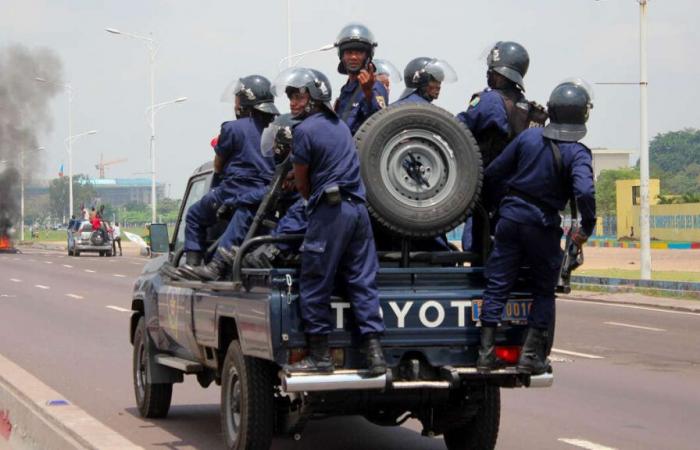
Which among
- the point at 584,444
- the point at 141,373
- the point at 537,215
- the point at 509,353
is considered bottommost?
the point at 584,444

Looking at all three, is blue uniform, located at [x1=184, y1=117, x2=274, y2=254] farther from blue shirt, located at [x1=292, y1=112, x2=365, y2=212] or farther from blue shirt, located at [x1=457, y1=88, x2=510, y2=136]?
blue shirt, located at [x1=292, y1=112, x2=365, y2=212]

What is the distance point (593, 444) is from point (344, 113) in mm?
2763

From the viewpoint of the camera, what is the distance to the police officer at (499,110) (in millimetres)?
8352

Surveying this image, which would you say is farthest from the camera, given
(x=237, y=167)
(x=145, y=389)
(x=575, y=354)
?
(x=575, y=354)

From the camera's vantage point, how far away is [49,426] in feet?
23.8

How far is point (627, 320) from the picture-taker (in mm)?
20797

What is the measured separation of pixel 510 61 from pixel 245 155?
2.03 metres

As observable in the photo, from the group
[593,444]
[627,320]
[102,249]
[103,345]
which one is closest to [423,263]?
[593,444]

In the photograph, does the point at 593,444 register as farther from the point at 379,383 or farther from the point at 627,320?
the point at 627,320

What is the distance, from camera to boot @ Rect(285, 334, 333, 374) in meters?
7.22

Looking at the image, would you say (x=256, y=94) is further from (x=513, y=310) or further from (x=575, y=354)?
(x=575, y=354)

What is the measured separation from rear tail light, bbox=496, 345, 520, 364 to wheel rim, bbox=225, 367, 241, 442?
1.51 metres

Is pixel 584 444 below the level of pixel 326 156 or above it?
below

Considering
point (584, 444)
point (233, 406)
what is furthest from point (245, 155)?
point (584, 444)
